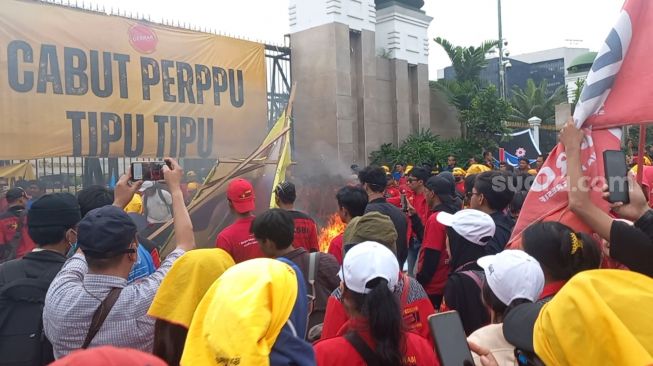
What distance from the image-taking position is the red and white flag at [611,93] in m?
2.47

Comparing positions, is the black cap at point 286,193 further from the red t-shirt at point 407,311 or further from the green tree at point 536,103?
the green tree at point 536,103

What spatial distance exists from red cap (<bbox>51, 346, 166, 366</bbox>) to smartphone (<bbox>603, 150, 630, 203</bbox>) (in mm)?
1771

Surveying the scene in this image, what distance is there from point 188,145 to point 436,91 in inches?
367

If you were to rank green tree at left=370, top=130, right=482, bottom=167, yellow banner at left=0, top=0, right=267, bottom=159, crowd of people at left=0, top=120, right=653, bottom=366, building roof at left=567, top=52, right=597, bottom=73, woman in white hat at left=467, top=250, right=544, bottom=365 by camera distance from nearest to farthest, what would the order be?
1. crowd of people at left=0, top=120, right=653, bottom=366
2. woman in white hat at left=467, top=250, right=544, bottom=365
3. yellow banner at left=0, top=0, right=267, bottom=159
4. green tree at left=370, top=130, right=482, bottom=167
5. building roof at left=567, top=52, right=597, bottom=73

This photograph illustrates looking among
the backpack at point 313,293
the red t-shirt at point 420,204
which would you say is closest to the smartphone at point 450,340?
the backpack at point 313,293

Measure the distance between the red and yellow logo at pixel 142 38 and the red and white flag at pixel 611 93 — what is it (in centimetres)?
749

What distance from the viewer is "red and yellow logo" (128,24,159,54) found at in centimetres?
855

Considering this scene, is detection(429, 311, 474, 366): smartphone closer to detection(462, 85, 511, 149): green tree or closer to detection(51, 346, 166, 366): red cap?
detection(51, 346, 166, 366): red cap

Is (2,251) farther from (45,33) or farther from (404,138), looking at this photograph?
(404,138)

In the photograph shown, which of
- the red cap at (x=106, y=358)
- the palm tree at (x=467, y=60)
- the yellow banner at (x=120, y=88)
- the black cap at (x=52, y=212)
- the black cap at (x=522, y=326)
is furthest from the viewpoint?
the palm tree at (x=467, y=60)

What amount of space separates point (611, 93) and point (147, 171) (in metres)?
2.51

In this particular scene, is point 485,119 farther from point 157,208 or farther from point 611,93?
point 611,93

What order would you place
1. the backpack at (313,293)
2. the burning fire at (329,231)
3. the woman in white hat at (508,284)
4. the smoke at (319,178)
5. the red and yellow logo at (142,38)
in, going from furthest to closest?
the smoke at (319,178) < the red and yellow logo at (142,38) < the burning fire at (329,231) < the backpack at (313,293) < the woman in white hat at (508,284)

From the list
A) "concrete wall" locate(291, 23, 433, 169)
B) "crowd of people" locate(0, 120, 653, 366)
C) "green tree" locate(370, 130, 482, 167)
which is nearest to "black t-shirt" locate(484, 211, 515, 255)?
"crowd of people" locate(0, 120, 653, 366)
